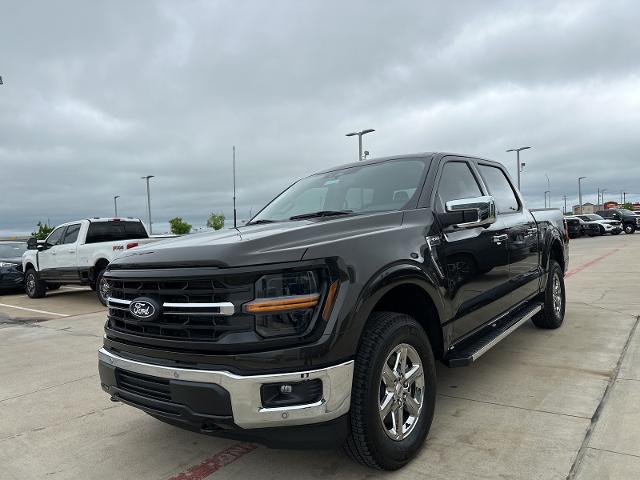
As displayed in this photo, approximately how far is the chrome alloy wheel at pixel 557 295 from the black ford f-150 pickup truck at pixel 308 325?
8.94 ft

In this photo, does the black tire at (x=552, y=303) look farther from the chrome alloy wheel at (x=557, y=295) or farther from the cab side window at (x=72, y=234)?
the cab side window at (x=72, y=234)

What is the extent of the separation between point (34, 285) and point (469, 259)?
12.6 metres

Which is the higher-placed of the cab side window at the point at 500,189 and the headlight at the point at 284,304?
the cab side window at the point at 500,189

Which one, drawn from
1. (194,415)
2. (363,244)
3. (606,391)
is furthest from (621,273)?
(194,415)

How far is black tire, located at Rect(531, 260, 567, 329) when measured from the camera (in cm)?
582

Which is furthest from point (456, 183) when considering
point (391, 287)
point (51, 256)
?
point (51, 256)

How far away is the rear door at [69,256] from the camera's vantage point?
37.2 ft

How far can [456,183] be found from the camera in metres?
4.10

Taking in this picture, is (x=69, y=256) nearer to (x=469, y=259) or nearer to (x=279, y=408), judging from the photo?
(x=469, y=259)

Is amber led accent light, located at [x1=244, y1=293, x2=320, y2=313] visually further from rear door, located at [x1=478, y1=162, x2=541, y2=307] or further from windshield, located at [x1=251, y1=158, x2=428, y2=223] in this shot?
rear door, located at [x1=478, y1=162, x2=541, y2=307]

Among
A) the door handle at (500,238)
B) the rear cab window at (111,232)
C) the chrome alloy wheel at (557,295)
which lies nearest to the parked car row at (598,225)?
the rear cab window at (111,232)

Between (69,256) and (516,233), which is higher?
(516,233)

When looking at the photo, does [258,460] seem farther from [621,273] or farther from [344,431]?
[621,273]

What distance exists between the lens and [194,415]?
8.25 ft
